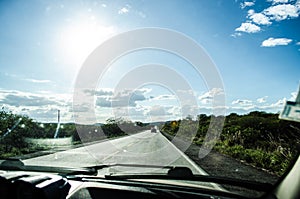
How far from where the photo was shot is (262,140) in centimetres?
1110

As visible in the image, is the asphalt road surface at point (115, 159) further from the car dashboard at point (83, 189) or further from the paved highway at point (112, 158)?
the car dashboard at point (83, 189)

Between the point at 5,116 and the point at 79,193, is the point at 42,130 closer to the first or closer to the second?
the point at 5,116

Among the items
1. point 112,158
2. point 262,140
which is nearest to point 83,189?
point 112,158

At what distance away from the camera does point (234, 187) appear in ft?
9.04

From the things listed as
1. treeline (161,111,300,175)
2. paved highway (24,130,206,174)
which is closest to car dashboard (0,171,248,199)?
paved highway (24,130,206,174)

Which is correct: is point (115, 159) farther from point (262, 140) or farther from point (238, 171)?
point (262, 140)

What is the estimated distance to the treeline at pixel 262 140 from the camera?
5.38 metres

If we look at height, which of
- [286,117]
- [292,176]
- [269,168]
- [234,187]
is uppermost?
[286,117]

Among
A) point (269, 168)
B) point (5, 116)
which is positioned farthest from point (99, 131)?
point (269, 168)

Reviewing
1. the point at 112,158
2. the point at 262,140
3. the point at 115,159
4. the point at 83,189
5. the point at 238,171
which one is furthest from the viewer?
the point at 112,158

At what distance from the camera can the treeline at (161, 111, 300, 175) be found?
5.38m

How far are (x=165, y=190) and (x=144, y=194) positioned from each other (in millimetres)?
190

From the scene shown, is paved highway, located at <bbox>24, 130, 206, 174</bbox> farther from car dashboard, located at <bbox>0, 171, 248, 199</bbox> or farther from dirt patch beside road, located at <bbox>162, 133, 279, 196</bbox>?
car dashboard, located at <bbox>0, 171, 248, 199</bbox>

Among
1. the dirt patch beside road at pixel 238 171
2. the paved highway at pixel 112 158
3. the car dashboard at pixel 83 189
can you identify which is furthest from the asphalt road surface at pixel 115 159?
the car dashboard at pixel 83 189
